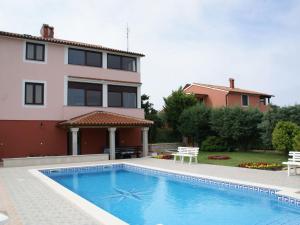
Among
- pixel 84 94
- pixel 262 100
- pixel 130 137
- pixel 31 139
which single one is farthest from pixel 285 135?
pixel 262 100

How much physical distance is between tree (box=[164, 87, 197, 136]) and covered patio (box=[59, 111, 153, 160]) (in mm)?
6830

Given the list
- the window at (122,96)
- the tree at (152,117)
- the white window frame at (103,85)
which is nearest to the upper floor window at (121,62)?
the white window frame at (103,85)

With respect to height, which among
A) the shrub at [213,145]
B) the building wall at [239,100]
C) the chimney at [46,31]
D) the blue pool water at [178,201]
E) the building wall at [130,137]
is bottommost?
the blue pool water at [178,201]

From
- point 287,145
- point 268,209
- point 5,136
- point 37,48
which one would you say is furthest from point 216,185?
point 37,48

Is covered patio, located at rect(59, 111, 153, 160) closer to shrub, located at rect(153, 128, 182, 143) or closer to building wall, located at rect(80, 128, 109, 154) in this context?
building wall, located at rect(80, 128, 109, 154)

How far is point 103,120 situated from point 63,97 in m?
3.84

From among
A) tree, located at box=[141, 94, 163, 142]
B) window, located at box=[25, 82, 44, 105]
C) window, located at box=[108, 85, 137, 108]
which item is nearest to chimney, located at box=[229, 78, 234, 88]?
tree, located at box=[141, 94, 163, 142]

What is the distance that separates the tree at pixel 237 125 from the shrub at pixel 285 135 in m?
5.84

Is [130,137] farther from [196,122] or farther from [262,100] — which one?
[262,100]

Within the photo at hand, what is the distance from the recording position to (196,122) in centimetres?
3003

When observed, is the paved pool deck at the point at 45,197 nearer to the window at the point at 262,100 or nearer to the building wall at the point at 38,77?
the building wall at the point at 38,77

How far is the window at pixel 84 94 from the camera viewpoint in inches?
980

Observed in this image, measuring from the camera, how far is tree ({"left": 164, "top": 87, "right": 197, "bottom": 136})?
1328 inches

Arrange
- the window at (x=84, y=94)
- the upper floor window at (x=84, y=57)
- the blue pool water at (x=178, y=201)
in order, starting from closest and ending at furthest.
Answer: the blue pool water at (x=178, y=201) → the window at (x=84, y=94) → the upper floor window at (x=84, y=57)
